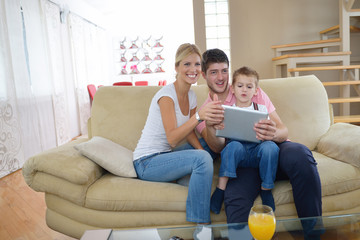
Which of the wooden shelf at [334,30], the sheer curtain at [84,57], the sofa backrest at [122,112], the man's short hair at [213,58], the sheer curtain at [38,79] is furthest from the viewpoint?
the sheer curtain at [84,57]

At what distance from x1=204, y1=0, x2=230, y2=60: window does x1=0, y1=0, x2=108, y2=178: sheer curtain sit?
2431 mm

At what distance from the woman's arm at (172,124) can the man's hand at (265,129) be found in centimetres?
31

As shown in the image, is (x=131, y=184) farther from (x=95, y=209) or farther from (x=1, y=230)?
(x=1, y=230)

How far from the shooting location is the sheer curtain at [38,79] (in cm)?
335

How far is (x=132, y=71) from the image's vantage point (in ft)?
28.2

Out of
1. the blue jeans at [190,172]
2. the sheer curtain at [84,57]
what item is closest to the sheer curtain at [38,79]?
the sheer curtain at [84,57]

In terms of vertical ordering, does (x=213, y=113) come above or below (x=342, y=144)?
above

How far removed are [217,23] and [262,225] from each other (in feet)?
13.4

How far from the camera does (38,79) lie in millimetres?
4102

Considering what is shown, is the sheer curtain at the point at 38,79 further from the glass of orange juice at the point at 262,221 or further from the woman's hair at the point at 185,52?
the glass of orange juice at the point at 262,221

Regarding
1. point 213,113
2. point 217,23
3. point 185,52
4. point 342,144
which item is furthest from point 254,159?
point 217,23

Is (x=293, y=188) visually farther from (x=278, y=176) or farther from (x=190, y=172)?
(x=190, y=172)

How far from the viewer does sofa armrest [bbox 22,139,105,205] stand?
1.45 metres

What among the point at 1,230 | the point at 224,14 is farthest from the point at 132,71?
the point at 1,230
